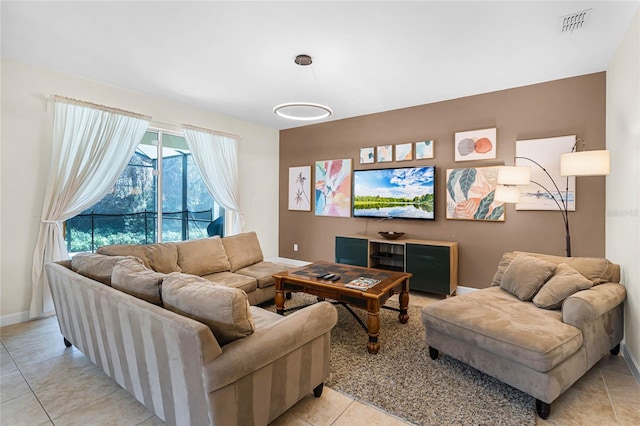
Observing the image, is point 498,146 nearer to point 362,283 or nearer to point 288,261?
point 362,283

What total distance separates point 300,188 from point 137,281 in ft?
13.5

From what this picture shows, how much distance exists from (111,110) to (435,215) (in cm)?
439

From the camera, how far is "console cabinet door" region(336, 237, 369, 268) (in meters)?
4.50

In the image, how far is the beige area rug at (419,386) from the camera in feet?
5.91

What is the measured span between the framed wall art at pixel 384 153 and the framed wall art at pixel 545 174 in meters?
1.65

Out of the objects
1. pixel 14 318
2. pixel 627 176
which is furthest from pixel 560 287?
pixel 14 318

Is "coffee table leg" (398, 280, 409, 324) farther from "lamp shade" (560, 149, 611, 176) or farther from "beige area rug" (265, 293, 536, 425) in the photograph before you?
"lamp shade" (560, 149, 611, 176)

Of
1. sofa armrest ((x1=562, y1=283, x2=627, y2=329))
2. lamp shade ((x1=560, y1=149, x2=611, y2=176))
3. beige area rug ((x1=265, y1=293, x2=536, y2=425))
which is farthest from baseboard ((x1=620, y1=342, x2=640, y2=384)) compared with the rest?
lamp shade ((x1=560, y1=149, x2=611, y2=176))

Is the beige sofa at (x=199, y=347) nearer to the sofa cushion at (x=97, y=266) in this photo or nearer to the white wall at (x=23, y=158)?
the sofa cushion at (x=97, y=266)

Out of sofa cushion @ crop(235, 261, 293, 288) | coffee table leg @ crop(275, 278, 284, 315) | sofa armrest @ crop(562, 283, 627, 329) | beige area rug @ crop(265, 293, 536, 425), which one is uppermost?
sofa armrest @ crop(562, 283, 627, 329)

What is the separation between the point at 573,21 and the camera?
2389 mm

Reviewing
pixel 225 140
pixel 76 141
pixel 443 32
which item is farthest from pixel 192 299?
pixel 225 140

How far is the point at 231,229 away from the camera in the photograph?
526cm

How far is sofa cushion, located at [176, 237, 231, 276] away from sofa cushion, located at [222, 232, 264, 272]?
94 mm
